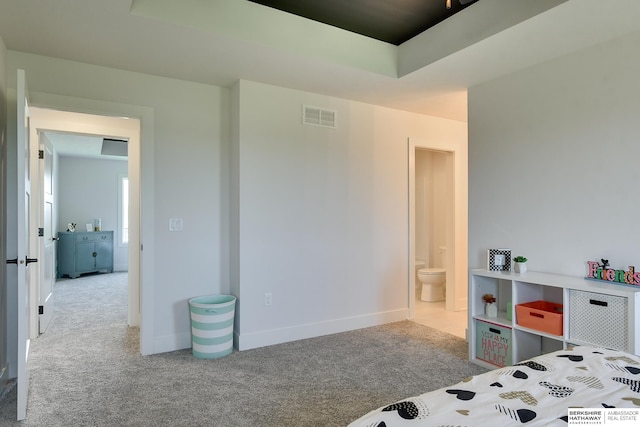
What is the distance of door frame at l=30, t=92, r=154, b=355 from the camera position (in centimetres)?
301

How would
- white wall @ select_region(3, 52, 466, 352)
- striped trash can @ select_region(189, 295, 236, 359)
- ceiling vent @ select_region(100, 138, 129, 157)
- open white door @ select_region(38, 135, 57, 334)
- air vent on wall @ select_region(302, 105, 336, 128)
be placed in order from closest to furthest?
striped trash can @ select_region(189, 295, 236, 359) → white wall @ select_region(3, 52, 466, 352) → air vent on wall @ select_region(302, 105, 336, 128) → open white door @ select_region(38, 135, 57, 334) → ceiling vent @ select_region(100, 138, 129, 157)

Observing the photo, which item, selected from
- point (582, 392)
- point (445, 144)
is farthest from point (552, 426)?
point (445, 144)

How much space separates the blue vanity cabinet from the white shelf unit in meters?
6.95

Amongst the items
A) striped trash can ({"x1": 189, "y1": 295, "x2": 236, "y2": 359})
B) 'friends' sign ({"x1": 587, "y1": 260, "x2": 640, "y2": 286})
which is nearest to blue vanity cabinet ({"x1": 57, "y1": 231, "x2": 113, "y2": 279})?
striped trash can ({"x1": 189, "y1": 295, "x2": 236, "y2": 359})

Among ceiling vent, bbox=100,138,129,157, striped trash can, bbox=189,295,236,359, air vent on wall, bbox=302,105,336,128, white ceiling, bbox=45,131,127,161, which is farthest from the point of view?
ceiling vent, bbox=100,138,129,157

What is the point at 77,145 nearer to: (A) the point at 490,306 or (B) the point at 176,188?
(B) the point at 176,188

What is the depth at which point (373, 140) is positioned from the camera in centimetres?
418

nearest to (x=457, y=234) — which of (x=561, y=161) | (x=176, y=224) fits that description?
(x=561, y=161)

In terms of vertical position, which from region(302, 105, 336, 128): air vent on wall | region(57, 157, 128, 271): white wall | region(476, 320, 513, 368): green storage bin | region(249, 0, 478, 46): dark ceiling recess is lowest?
region(476, 320, 513, 368): green storage bin

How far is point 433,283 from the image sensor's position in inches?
207

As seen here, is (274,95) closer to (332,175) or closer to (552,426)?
(332,175)

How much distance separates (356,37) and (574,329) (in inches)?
104

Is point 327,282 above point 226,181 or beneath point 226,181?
beneath

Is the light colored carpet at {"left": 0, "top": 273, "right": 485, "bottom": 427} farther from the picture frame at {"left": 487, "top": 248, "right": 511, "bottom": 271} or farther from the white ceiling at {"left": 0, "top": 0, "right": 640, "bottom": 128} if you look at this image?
the white ceiling at {"left": 0, "top": 0, "right": 640, "bottom": 128}
